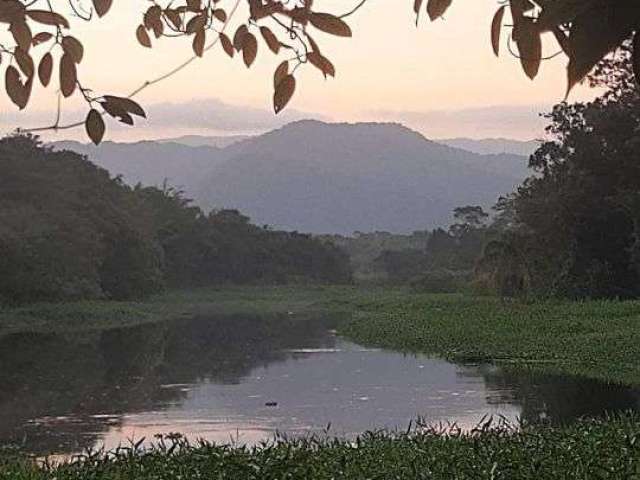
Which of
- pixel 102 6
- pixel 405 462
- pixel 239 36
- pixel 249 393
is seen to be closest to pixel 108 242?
pixel 249 393

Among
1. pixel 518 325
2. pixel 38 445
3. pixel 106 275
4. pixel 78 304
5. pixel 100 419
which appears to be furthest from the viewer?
pixel 106 275

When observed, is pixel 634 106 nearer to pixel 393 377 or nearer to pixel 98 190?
pixel 393 377

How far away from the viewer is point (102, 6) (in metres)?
1.45

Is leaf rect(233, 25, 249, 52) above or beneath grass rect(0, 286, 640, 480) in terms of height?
above

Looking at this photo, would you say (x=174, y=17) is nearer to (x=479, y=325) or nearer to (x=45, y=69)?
(x=45, y=69)

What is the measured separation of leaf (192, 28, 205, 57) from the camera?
1663mm

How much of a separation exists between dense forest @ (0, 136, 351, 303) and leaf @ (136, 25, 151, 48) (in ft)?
102

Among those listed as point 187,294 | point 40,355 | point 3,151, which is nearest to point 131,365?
point 40,355

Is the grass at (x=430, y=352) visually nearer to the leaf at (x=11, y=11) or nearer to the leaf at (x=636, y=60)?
the leaf at (x=11, y=11)

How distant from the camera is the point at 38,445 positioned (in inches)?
441

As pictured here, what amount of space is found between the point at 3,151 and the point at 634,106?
888 inches

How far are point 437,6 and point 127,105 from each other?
420 mm

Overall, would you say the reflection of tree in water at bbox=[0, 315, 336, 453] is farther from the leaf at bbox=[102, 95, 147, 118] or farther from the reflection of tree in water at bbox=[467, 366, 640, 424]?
the leaf at bbox=[102, 95, 147, 118]

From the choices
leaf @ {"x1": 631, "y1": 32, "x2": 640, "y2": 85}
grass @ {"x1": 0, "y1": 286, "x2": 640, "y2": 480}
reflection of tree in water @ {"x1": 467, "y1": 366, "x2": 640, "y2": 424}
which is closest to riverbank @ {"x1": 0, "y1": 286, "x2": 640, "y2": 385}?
grass @ {"x1": 0, "y1": 286, "x2": 640, "y2": 480}
